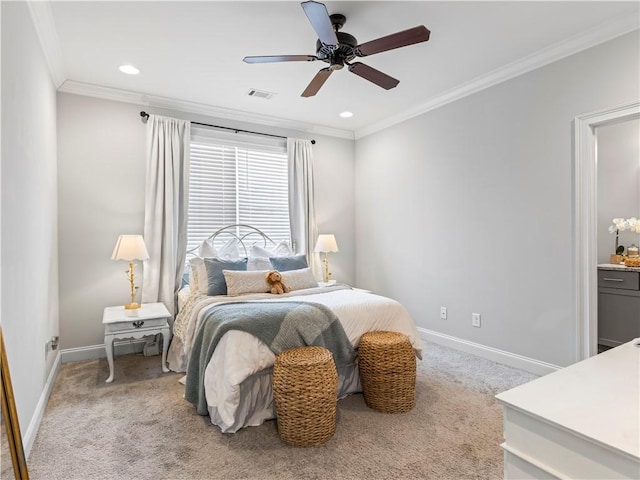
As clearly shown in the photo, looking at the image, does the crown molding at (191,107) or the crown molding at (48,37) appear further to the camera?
the crown molding at (191,107)

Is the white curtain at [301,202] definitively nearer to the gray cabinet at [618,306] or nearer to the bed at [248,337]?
the bed at [248,337]

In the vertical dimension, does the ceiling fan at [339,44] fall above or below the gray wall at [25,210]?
above

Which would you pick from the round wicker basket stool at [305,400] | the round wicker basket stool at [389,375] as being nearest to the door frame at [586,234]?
A: the round wicker basket stool at [389,375]

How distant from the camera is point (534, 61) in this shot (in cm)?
324

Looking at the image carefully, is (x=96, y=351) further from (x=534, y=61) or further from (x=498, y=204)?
(x=534, y=61)

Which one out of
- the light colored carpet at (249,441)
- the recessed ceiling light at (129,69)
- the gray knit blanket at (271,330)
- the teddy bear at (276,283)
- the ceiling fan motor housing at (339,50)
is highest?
the recessed ceiling light at (129,69)

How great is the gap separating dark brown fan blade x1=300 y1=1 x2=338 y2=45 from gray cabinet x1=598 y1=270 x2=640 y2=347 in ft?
12.1

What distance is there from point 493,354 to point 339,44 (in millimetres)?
3135

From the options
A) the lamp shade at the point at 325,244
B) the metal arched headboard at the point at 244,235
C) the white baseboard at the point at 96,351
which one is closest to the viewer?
the white baseboard at the point at 96,351

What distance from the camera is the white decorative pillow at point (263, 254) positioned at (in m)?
4.02

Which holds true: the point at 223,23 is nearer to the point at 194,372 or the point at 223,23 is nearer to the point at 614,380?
the point at 194,372

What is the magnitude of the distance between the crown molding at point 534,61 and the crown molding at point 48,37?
140 inches

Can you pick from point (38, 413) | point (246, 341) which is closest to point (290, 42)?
point (246, 341)

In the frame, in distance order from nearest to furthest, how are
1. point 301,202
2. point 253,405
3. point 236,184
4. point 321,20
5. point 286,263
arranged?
1. point 321,20
2. point 253,405
3. point 286,263
4. point 236,184
5. point 301,202
